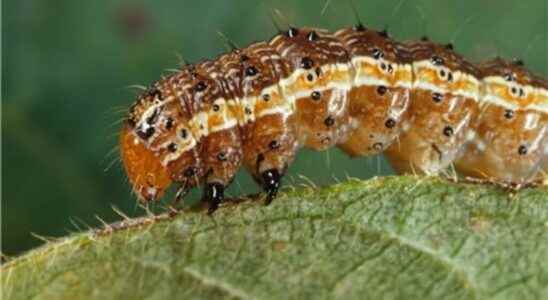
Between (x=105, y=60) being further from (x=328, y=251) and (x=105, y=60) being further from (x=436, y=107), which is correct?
(x=328, y=251)

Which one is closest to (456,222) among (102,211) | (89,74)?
(102,211)

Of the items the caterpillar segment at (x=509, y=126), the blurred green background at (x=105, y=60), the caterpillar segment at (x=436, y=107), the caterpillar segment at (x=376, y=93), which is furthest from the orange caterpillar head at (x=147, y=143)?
the caterpillar segment at (x=509, y=126)

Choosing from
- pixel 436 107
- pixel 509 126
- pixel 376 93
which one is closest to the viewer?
pixel 376 93

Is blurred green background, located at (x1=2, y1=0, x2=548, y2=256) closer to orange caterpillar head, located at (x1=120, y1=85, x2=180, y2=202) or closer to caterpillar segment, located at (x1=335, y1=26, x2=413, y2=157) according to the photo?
caterpillar segment, located at (x1=335, y1=26, x2=413, y2=157)

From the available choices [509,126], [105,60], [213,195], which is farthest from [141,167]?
[105,60]

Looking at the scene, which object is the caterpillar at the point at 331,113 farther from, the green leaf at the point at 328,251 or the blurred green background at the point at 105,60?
the blurred green background at the point at 105,60
